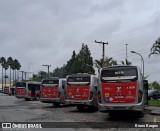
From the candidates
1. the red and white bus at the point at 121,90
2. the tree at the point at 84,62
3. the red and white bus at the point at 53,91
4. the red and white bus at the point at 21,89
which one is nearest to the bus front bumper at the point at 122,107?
the red and white bus at the point at 121,90

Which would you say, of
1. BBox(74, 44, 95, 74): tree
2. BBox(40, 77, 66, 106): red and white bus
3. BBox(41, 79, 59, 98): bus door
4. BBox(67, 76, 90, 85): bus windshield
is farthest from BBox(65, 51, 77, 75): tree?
BBox(67, 76, 90, 85): bus windshield

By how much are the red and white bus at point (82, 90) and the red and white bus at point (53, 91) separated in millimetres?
5503

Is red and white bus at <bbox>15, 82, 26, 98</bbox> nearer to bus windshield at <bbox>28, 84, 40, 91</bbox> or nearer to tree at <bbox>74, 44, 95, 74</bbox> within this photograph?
bus windshield at <bbox>28, 84, 40, 91</bbox>

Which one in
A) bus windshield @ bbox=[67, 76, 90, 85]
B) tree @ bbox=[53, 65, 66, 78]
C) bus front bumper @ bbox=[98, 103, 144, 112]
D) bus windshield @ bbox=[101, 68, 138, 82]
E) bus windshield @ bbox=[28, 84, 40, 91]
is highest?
tree @ bbox=[53, 65, 66, 78]

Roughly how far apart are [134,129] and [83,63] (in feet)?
266

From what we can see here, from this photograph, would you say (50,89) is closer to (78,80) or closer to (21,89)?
(78,80)

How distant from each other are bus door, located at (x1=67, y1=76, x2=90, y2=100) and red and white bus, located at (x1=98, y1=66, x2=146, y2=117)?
583cm

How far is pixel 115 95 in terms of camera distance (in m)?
18.3

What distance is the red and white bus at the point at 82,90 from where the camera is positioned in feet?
80.1

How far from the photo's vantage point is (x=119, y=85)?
60.4ft

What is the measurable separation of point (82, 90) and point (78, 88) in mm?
385

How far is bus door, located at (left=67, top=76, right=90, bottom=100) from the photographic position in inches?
968

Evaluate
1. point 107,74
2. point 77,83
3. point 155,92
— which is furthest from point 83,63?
point 107,74

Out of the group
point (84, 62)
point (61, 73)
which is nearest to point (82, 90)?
point (84, 62)
